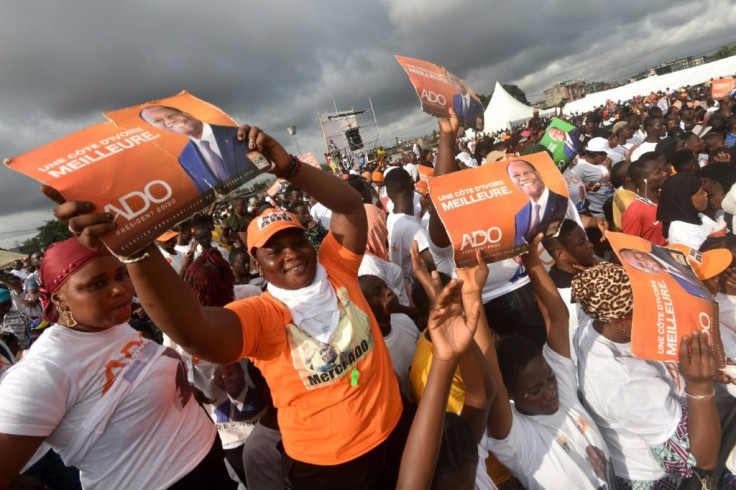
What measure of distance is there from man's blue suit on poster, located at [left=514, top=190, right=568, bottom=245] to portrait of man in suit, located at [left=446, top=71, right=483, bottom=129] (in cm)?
126

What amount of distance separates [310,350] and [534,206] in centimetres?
131

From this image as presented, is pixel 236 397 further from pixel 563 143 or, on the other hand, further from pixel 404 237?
pixel 563 143

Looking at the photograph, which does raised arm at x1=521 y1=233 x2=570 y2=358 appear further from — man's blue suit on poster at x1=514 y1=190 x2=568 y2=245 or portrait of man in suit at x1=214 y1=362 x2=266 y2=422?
portrait of man in suit at x1=214 y1=362 x2=266 y2=422

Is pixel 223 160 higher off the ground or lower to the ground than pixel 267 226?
higher

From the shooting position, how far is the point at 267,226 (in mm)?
1750

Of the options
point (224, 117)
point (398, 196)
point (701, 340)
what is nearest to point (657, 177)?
point (398, 196)

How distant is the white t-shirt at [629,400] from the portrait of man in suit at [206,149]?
2.03 metres

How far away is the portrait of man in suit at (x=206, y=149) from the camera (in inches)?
47.0

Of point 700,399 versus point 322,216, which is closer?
point 700,399

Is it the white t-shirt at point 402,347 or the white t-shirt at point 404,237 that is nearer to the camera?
the white t-shirt at point 402,347

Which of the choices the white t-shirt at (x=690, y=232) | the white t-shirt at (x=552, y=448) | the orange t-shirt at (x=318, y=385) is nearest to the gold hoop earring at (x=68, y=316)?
the orange t-shirt at (x=318, y=385)

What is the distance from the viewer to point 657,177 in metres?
4.16

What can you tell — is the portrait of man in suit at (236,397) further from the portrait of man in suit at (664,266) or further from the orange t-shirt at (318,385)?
the portrait of man in suit at (664,266)

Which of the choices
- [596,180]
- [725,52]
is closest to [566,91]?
[725,52]
